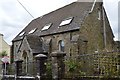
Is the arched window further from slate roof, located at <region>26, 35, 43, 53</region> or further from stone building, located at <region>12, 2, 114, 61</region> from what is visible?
slate roof, located at <region>26, 35, 43, 53</region>

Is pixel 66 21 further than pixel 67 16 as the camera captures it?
No

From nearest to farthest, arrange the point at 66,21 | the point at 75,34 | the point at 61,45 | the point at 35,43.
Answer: the point at 75,34
the point at 66,21
the point at 61,45
the point at 35,43

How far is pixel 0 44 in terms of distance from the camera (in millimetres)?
56781

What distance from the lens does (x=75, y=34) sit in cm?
2845

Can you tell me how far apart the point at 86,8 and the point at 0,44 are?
3178 centimetres

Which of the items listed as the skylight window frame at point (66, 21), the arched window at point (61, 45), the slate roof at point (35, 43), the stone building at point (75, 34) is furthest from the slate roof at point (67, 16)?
the arched window at point (61, 45)

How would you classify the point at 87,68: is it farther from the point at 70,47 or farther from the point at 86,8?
the point at 86,8

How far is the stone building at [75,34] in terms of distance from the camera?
92.5 feet

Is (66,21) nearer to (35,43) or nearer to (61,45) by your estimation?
(61,45)

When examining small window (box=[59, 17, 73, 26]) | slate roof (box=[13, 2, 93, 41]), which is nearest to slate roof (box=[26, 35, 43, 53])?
slate roof (box=[13, 2, 93, 41])

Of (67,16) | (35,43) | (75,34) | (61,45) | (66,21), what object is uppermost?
(67,16)

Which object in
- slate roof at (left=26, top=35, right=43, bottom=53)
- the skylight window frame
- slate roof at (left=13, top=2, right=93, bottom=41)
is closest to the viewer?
slate roof at (left=13, top=2, right=93, bottom=41)

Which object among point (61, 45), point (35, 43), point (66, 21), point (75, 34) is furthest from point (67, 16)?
point (35, 43)

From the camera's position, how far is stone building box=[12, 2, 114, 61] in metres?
28.2
